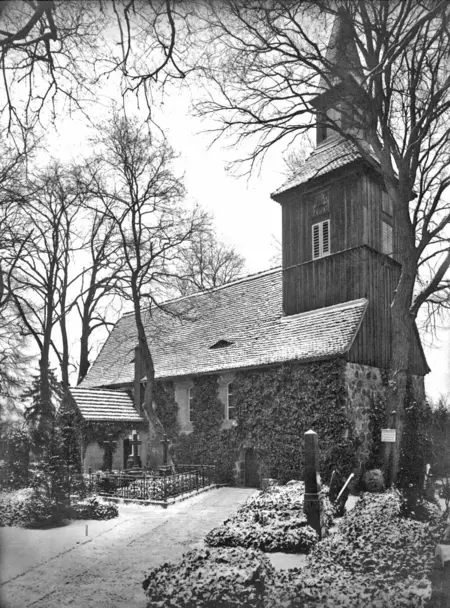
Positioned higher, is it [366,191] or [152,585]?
[366,191]

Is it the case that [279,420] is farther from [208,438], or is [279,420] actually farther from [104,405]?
[104,405]

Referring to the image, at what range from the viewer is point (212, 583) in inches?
230

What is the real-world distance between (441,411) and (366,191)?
8766mm

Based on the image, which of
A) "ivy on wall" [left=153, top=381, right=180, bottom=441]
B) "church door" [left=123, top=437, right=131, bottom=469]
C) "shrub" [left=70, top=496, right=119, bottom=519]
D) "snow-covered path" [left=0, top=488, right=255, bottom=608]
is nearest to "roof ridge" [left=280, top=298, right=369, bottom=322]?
"ivy on wall" [left=153, top=381, right=180, bottom=441]

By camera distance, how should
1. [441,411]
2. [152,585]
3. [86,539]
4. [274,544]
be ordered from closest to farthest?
[152,585] → [274,544] → [86,539] → [441,411]

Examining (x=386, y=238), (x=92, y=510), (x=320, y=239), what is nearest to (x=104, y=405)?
(x=92, y=510)

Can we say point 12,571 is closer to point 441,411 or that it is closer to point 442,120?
point 442,120

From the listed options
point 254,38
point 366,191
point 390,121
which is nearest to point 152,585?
point 254,38

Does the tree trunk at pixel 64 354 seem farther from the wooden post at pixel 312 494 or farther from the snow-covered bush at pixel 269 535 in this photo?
the snow-covered bush at pixel 269 535


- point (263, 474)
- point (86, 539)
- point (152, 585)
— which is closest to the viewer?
point (152, 585)

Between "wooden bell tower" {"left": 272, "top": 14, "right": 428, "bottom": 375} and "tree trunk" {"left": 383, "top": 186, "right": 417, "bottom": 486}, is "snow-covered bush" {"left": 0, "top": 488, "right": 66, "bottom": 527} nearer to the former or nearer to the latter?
"tree trunk" {"left": 383, "top": 186, "right": 417, "bottom": 486}

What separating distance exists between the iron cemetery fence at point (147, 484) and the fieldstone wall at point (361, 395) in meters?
5.49

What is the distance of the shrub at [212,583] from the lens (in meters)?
5.67

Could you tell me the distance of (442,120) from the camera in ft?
48.5
